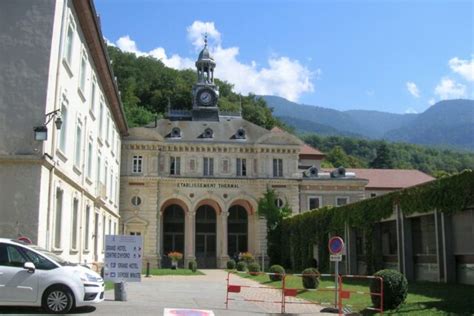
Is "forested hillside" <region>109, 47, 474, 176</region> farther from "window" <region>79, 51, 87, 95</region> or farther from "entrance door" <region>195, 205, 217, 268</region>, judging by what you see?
"window" <region>79, 51, 87, 95</region>

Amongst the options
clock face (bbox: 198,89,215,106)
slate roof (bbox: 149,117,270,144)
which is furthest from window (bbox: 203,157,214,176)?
clock face (bbox: 198,89,215,106)


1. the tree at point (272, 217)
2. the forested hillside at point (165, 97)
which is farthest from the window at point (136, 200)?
the forested hillside at point (165, 97)

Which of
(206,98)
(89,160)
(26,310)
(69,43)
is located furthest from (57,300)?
(206,98)

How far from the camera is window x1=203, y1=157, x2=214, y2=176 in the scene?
183ft

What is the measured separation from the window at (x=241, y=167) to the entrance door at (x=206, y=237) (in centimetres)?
500

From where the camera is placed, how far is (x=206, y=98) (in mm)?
64250

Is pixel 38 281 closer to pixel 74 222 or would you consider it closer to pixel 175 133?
pixel 74 222

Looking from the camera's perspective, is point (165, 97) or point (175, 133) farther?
point (165, 97)

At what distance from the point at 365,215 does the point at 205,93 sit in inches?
1386

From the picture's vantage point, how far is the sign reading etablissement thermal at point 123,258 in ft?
60.6

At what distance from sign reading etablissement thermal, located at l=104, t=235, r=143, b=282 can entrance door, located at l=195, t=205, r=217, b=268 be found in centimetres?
3802

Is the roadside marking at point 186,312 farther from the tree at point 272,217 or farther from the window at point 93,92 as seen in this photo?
the tree at point 272,217

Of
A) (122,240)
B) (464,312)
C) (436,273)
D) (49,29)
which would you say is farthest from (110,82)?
(464,312)

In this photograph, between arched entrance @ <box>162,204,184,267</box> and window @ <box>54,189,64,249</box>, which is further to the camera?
arched entrance @ <box>162,204,184,267</box>
